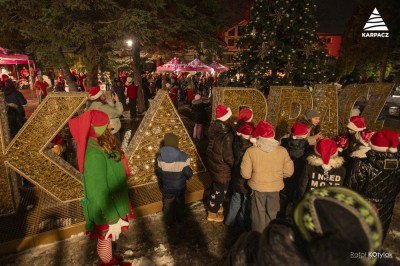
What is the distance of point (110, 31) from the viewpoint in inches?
390

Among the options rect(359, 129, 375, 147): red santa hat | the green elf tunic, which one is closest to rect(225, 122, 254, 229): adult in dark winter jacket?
rect(359, 129, 375, 147): red santa hat

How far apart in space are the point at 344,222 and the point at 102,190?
2.25 meters

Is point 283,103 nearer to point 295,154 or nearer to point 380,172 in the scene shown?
point 295,154

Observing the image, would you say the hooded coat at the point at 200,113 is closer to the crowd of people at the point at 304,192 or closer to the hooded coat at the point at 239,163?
the crowd of people at the point at 304,192

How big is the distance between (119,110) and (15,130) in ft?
7.83

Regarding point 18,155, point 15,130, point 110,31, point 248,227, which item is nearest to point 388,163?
point 248,227

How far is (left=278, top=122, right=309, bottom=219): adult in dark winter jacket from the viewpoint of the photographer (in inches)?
162

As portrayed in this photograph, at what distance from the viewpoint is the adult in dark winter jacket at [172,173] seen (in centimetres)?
381

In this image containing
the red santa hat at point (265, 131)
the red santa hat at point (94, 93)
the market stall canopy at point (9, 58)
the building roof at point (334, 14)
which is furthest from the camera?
the building roof at point (334, 14)

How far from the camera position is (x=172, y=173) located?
3928mm

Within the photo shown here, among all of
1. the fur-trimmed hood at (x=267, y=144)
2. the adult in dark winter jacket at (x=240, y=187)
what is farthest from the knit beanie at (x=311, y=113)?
the fur-trimmed hood at (x=267, y=144)

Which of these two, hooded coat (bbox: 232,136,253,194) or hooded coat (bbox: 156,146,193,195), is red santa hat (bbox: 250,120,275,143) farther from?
hooded coat (bbox: 156,146,193,195)

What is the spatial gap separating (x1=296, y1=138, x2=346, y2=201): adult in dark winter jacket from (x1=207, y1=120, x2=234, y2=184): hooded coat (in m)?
1.16

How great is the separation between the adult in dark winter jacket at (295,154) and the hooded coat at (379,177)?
0.86 meters
